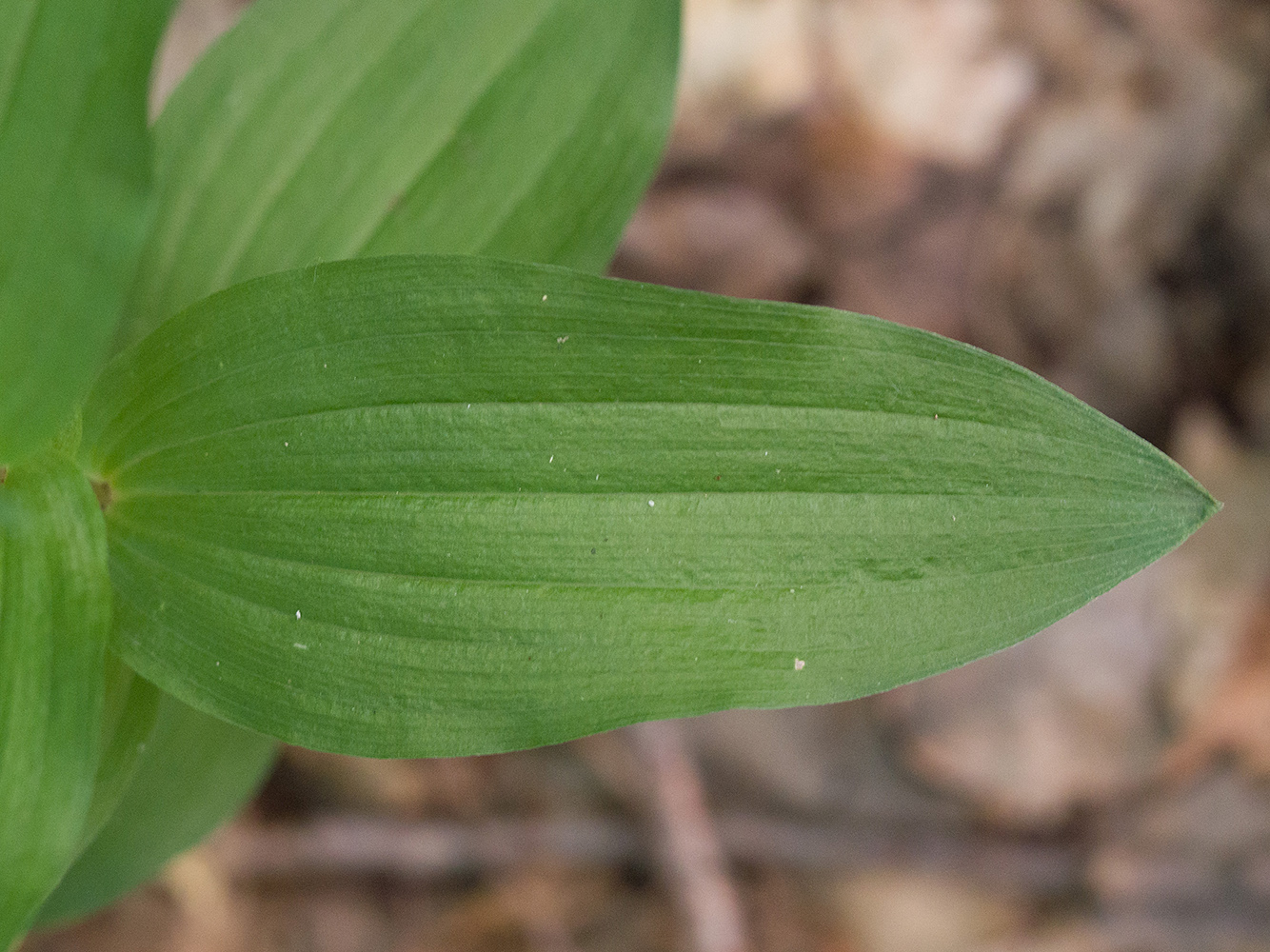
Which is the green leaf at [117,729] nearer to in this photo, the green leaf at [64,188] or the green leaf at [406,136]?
the green leaf at [64,188]

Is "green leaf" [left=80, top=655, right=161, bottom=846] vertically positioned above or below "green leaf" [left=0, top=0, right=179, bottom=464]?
below

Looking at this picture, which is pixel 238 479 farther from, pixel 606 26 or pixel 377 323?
pixel 606 26

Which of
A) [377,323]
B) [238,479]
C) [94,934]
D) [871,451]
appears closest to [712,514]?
[871,451]

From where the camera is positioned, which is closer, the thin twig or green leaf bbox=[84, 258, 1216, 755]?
green leaf bbox=[84, 258, 1216, 755]

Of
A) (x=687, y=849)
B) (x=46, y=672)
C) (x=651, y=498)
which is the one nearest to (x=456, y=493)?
(x=651, y=498)

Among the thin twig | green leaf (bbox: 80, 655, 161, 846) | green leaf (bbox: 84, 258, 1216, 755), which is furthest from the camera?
the thin twig

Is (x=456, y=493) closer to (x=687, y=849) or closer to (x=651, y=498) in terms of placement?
(x=651, y=498)

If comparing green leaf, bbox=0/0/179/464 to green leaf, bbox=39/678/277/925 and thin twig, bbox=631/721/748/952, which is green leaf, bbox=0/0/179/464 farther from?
thin twig, bbox=631/721/748/952

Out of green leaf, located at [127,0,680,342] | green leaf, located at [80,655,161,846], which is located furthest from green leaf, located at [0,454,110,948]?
green leaf, located at [127,0,680,342]
